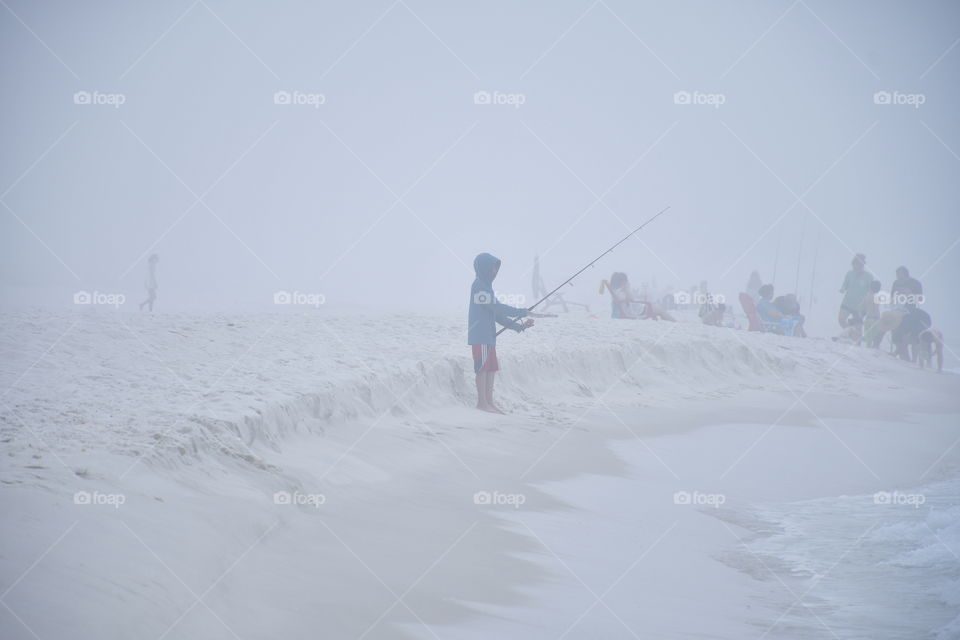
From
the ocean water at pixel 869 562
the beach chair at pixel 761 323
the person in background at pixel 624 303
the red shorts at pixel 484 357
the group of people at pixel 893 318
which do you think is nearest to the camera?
the ocean water at pixel 869 562

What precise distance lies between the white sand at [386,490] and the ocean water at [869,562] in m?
0.04

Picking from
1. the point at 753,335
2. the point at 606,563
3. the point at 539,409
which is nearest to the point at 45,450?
the point at 606,563

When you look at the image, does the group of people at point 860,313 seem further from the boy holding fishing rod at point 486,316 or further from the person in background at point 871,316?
the boy holding fishing rod at point 486,316

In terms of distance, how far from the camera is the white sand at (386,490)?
4059mm

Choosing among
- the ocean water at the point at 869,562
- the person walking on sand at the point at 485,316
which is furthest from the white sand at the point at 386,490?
the person walking on sand at the point at 485,316

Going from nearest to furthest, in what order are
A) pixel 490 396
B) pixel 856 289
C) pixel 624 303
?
pixel 490 396, pixel 624 303, pixel 856 289

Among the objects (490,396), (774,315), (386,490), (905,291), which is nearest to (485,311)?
(490,396)

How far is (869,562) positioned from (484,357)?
456cm

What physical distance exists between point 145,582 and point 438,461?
4141 mm

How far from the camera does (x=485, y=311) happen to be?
32.3 ft

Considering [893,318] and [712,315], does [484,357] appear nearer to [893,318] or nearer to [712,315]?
[712,315]

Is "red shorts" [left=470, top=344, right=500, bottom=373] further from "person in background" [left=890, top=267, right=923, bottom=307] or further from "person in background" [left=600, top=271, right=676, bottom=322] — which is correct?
"person in background" [left=890, top=267, right=923, bottom=307]

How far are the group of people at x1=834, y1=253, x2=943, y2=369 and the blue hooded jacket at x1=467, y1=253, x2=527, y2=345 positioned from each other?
10.8 metres

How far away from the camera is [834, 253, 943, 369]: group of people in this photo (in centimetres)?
1794
